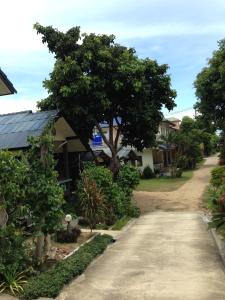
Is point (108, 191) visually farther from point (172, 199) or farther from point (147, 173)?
point (147, 173)

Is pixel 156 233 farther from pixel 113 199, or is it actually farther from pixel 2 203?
pixel 2 203

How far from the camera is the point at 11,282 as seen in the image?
9406mm

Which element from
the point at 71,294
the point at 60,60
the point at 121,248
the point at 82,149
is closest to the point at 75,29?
the point at 60,60

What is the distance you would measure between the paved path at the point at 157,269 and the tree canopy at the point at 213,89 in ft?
66.4

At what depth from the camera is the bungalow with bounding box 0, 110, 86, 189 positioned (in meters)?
16.8

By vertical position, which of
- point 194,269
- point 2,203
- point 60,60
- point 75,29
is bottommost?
point 194,269

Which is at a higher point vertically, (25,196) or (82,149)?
(82,149)

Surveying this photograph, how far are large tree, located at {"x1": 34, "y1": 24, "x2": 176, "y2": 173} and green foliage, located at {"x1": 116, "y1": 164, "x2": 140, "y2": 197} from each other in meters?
2.01

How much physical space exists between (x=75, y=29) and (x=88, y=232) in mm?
11785

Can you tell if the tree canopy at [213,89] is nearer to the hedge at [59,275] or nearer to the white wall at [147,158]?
the white wall at [147,158]

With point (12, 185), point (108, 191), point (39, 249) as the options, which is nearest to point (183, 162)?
point (108, 191)

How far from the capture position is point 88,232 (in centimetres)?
1667

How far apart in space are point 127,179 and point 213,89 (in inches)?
670

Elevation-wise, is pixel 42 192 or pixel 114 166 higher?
pixel 114 166
